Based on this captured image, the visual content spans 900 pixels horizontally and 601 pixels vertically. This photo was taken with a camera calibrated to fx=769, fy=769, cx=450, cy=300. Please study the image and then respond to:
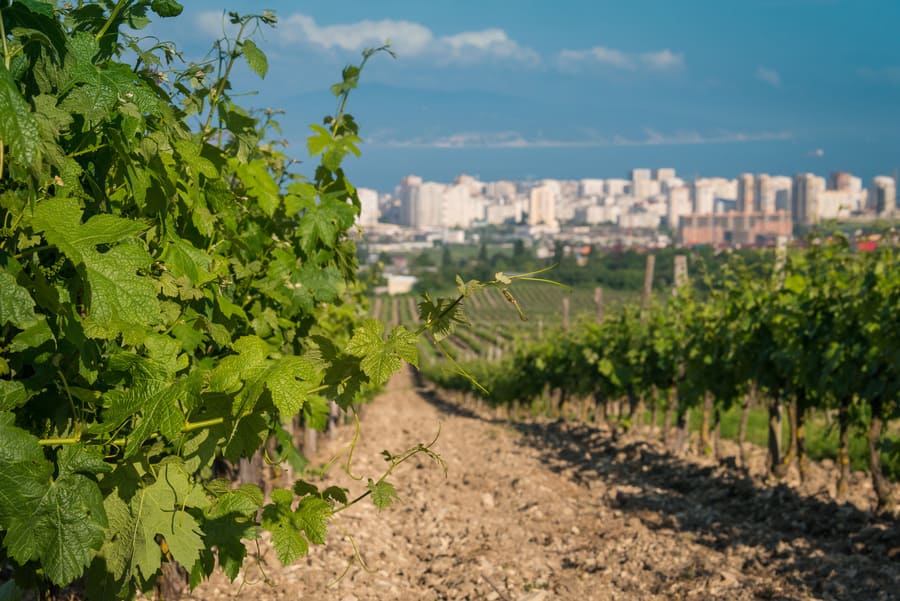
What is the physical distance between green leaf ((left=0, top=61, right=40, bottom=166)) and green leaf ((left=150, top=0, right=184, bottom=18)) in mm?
624

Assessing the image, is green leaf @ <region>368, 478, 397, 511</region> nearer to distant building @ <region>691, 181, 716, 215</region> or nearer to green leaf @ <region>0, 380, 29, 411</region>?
green leaf @ <region>0, 380, 29, 411</region>

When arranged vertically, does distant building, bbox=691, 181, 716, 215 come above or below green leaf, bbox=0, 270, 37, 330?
above

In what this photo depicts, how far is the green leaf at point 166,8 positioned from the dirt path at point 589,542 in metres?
1.81

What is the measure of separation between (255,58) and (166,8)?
2.42ft

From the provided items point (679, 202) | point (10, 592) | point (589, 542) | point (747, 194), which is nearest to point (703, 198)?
point (679, 202)

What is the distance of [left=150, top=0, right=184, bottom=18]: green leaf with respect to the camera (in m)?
1.71

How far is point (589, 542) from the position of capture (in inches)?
218

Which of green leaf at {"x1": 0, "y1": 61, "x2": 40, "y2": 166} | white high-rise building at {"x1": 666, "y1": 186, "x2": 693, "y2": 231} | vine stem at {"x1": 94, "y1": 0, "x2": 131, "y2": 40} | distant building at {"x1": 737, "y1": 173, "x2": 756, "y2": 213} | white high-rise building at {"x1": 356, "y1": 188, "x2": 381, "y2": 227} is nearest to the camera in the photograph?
green leaf at {"x1": 0, "y1": 61, "x2": 40, "y2": 166}

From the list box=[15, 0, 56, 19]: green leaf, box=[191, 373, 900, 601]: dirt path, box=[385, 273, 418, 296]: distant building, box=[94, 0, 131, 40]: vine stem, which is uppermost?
box=[94, 0, 131, 40]: vine stem

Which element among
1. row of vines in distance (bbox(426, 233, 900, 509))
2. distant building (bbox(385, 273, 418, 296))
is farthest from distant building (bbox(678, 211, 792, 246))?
row of vines in distance (bbox(426, 233, 900, 509))

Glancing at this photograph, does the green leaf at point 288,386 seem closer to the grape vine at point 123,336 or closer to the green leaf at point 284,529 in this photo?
the grape vine at point 123,336

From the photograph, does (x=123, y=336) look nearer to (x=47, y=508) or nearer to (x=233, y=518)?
(x=47, y=508)

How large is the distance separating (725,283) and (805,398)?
5.89 feet

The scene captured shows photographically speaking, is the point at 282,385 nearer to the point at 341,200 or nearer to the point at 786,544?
the point at 341,200
